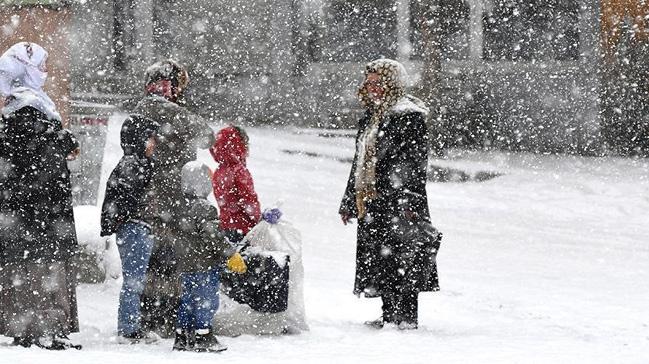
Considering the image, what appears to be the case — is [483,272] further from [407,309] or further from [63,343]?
[63,343]

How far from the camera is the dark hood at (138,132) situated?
608 centimetres

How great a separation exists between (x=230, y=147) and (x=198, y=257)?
1.04 metres

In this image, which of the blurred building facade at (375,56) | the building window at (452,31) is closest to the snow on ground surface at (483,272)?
the blurred building facade at (375,56)

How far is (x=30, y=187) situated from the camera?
19.0 feet

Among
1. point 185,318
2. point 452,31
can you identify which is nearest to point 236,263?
point 185,318

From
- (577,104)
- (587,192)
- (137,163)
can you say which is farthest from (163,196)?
(577,104)

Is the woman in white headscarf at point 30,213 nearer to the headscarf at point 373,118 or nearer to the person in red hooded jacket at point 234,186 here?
the person in red hooded jacket at point 234,186

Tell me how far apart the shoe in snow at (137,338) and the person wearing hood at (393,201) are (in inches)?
55.5

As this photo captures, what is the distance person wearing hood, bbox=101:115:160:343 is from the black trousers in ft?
4.93

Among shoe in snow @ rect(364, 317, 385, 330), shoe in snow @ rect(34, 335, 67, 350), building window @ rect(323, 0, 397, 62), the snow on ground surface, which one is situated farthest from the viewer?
building window @ rect(323, 0, 397, 62)

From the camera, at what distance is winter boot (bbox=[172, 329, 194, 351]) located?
5895mm

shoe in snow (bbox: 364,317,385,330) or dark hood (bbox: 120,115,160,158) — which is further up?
dark hood (bbox: 120,115,160,158)

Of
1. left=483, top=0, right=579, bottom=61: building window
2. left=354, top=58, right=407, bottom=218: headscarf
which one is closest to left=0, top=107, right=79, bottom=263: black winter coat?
left=354, top=58, right=407, bottom=218: headscarf

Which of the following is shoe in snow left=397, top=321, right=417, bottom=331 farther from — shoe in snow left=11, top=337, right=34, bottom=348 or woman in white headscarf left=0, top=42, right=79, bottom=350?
shoe in snow left=11, top=337, right=34, bottom=348
